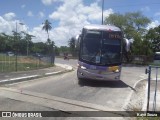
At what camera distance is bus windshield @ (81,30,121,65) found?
58.8 feet

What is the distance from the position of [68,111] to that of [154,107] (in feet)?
9.33

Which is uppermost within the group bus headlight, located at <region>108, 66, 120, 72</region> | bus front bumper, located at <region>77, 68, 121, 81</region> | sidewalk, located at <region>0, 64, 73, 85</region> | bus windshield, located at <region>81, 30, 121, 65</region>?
bus windshield, located at <region>81, 30, 121, 65</region>

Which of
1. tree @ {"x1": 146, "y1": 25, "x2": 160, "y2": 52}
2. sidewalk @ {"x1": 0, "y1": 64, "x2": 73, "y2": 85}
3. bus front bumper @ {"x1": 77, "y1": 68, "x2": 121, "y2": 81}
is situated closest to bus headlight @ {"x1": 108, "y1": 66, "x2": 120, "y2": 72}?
bus front bumper @ {"x1": 77, "y1": 68, "x2": 121, "y2": 81}

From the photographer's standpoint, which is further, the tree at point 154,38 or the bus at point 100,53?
the tree at point 154,38

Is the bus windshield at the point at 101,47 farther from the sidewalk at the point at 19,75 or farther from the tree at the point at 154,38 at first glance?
the tree at the point at 154,38

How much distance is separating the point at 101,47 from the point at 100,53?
0.36m

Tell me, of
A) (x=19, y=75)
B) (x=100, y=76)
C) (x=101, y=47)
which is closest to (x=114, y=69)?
(x=100, y=76)

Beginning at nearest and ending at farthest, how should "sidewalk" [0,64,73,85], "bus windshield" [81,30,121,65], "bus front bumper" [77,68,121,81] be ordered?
"sidewalk" [0,64,73,85]
"bus front bumper" [77,68,121,81]
"bus windshield" [81,30,121,65]

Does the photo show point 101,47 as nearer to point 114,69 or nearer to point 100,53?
point 100,53

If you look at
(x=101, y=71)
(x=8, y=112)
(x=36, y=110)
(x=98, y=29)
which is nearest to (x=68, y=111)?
(x=36, y=110)

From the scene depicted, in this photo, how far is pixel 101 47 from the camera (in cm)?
1811

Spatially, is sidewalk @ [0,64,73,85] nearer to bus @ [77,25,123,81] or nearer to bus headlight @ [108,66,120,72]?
bus @ [77,25,123,81]

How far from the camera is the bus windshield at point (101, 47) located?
17.9m

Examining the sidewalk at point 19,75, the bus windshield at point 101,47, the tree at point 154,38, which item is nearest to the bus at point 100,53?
the bus windshield at point 101,47
